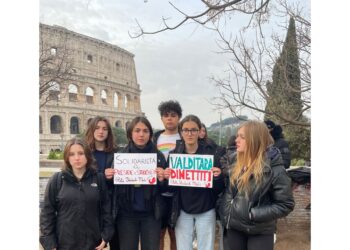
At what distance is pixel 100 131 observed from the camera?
3.47 m

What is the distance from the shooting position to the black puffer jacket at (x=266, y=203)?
8.91 feet

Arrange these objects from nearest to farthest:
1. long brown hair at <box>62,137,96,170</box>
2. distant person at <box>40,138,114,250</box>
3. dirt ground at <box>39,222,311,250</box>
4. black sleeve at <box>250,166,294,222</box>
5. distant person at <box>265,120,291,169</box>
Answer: black sleeve at <box>250,166,294,222</box>
distant person at <box>40,138,114,250</box>
long brown hair at <box>62,137,96,170</box>
distant person at <box>265,120,291,169</box>
dirt ground at <box>39,222,311,250</box>

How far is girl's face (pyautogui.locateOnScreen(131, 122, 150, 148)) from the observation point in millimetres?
3312

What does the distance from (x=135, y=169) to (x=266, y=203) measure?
1.21 m

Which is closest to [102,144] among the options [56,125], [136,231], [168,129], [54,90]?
[168,129]

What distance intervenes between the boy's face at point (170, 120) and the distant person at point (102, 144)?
1.98ft

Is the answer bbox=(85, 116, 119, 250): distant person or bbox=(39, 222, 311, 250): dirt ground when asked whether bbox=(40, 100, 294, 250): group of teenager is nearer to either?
bbox=(85, 116, 119, 250): distant person

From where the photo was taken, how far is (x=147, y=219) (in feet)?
10.7

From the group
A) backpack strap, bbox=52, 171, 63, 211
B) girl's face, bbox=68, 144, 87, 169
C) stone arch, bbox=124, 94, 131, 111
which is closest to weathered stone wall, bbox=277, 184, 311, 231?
stone arch, bbox=124, 94, 131, 111

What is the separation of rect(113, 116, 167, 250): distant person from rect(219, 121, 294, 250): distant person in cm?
72
